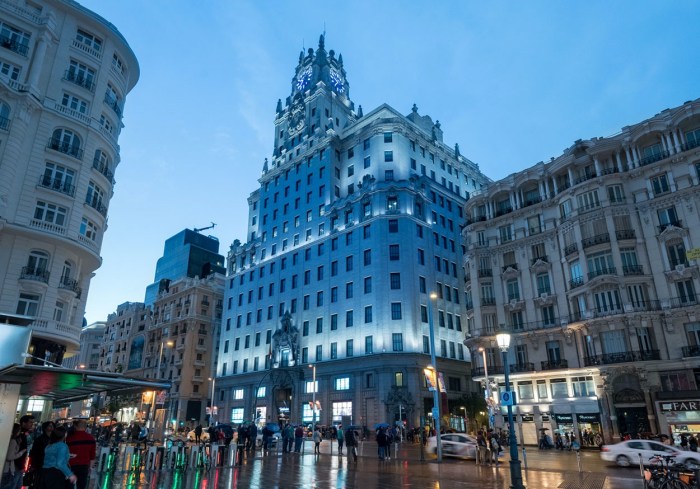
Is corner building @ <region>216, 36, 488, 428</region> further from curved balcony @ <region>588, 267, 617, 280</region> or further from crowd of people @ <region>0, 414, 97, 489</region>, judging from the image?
crowd of people @ <region>0, 414, 97, 489</region>

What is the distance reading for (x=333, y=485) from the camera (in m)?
17.0

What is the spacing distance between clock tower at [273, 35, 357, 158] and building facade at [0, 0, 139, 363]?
44692mm

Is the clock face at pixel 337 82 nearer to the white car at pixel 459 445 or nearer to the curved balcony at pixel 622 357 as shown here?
the curved balcony at pixel 622 357

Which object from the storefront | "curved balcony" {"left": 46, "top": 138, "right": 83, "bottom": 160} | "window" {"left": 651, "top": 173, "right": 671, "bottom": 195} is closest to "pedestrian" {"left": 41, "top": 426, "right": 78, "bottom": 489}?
"curved balcony" {"left": 46, "top": 138, "right": 83, "bottom": 160}

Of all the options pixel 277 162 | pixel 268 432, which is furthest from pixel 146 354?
pixel 268 432

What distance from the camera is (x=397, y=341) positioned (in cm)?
5603

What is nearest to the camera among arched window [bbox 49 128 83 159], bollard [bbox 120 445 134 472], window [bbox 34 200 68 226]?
bollard [bbox 120 445 134 472]

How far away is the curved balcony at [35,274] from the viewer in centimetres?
2922

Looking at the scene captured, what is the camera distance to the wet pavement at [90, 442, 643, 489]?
A: 16859 mm

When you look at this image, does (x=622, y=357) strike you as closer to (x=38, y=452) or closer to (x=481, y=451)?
(x=481, y=451)

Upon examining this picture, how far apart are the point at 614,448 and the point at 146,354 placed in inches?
3616

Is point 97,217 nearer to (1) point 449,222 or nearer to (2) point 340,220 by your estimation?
(2) point 340,220

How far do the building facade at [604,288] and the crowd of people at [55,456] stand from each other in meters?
32.5

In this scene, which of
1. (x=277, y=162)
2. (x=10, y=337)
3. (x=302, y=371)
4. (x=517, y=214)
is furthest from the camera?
(x=277, y=162)
